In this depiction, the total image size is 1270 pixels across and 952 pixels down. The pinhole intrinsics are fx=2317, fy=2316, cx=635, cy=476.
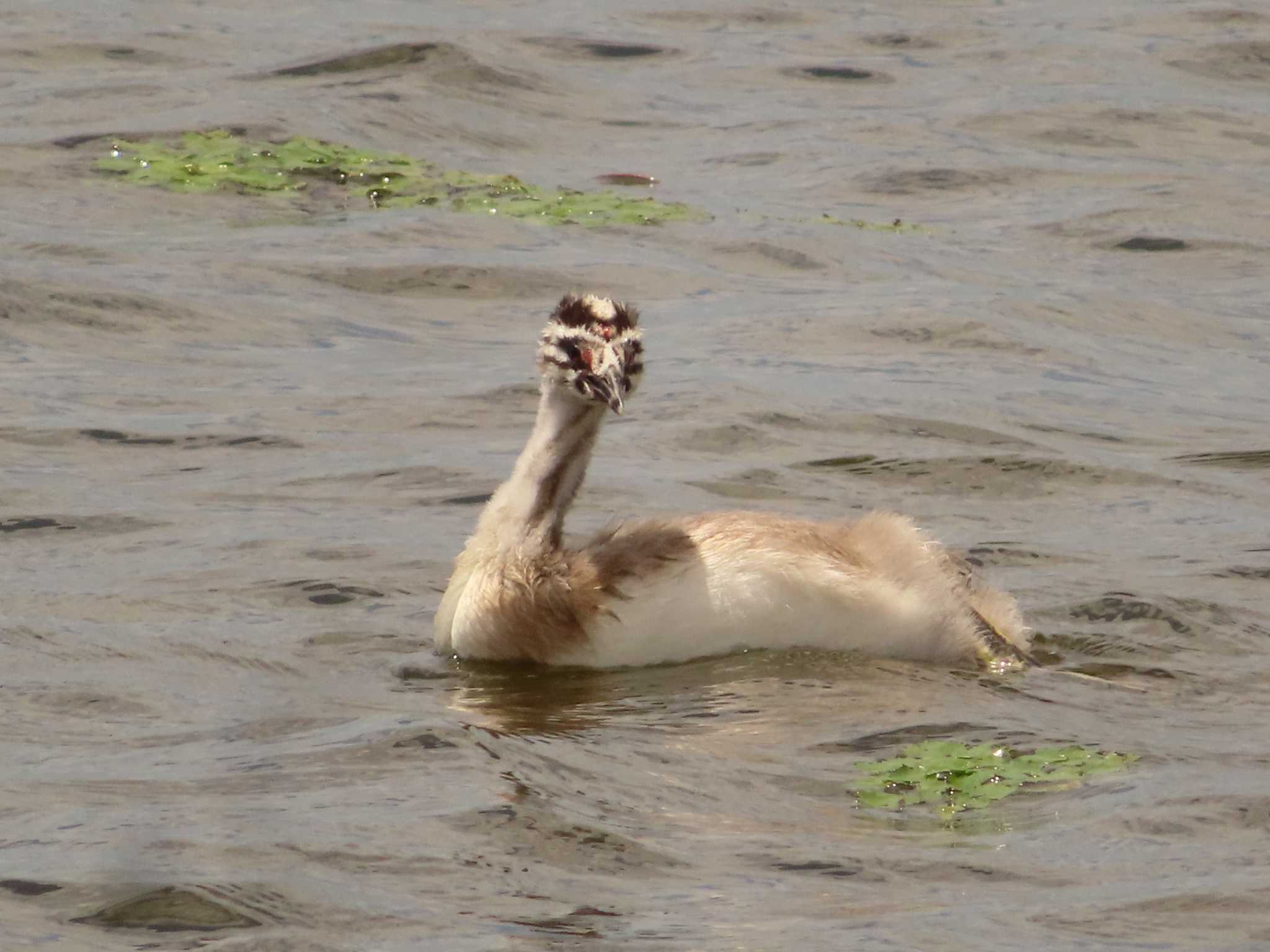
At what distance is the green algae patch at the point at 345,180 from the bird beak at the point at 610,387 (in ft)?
27.4

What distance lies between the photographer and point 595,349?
9.05 m

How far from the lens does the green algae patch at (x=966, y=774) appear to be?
24.9ft

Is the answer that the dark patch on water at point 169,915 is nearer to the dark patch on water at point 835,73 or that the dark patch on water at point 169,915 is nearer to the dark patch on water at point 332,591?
the dark patch on water at point 332,591

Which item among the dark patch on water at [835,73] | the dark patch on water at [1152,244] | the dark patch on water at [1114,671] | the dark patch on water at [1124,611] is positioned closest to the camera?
the dark patch on water at [1114,671]

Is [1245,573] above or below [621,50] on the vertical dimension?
below

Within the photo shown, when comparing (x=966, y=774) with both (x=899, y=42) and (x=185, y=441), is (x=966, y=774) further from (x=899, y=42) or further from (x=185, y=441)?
(x=899, y=42)

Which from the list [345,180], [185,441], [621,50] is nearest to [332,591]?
[185,441]

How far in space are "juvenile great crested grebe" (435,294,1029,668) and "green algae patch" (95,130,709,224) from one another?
8.07 metres

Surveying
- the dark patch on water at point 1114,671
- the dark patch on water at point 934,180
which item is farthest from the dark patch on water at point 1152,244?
the dark patch on water at point 1114,671

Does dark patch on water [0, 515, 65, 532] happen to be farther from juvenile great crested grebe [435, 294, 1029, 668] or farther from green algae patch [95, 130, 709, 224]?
green algae patch [95, 130, 709, 224]

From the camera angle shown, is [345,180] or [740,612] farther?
[345,180]

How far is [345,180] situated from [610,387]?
31.0 feet

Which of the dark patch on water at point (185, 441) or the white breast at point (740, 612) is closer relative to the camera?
the white breast at point (740, 612)

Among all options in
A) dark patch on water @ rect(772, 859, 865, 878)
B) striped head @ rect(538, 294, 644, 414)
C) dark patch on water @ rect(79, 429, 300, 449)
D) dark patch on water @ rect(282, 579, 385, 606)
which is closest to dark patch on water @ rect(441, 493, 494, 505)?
dark patch on water @ rect(79, 429, 300, 449)
